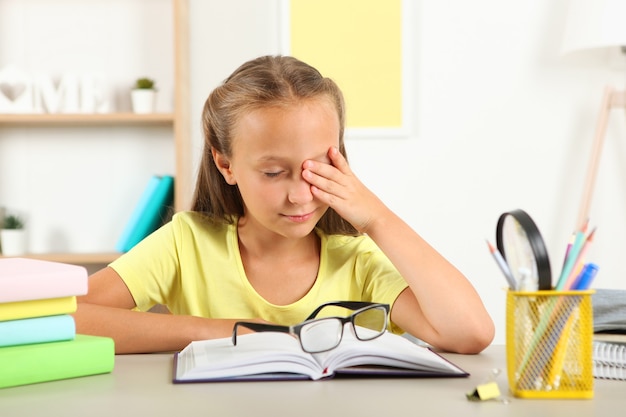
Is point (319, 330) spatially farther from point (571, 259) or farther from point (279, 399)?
point (571, 259)

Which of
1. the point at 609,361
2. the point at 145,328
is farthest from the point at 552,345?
the point at 145,328

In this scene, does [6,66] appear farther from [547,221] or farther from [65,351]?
[65,351]

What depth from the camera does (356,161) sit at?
120 inches

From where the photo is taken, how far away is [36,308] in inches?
38.3

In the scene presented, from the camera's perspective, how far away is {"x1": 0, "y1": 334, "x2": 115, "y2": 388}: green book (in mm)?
937

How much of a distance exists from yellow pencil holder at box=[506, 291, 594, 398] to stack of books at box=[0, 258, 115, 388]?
0.47 meters

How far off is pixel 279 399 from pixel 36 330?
0.30m

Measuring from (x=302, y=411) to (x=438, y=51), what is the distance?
238 centimetres

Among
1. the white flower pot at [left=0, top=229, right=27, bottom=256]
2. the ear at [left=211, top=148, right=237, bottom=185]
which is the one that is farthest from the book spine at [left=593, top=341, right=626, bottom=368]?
the white flower pot at [left=0, top=229, right=27, bottom=256]

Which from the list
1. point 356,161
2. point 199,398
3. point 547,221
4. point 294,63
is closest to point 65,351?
point 199,398

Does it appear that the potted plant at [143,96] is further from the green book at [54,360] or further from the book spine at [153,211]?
the green book at [54,360]

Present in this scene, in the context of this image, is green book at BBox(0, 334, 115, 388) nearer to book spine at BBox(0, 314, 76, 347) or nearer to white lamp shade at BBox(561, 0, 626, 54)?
book spine at BBox(0, 314, 76, 347)

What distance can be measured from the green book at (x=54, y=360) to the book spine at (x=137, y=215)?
183 centimetres

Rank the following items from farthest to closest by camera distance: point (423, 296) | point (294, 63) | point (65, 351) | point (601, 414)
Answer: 1. point (294, 63)
2. point (423, 296)
3. point (65, 351)
4. point (601, 414)
